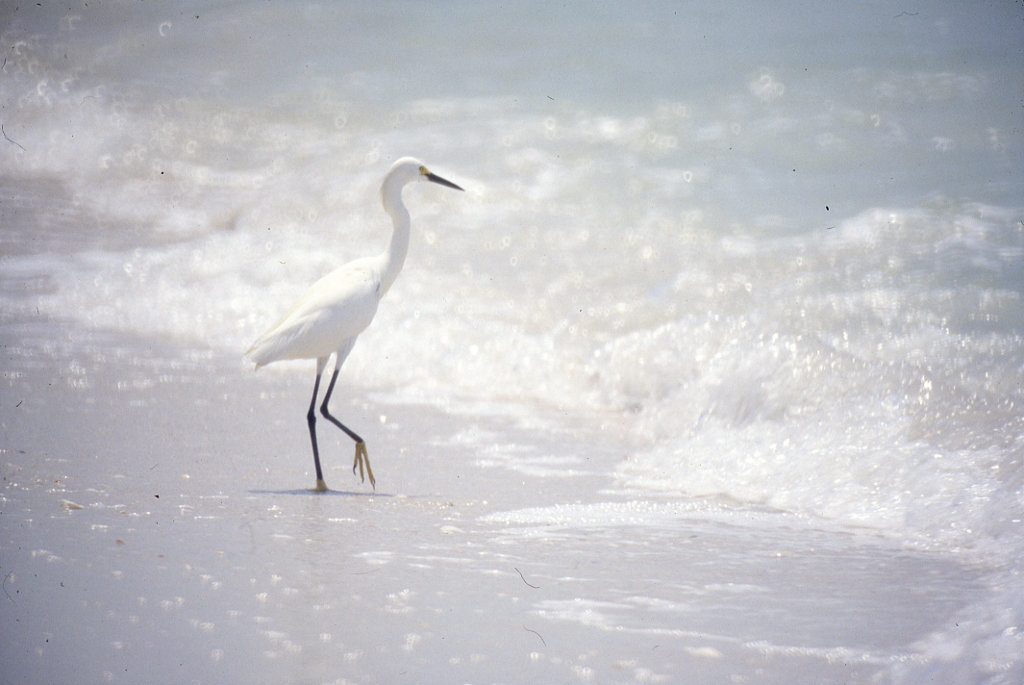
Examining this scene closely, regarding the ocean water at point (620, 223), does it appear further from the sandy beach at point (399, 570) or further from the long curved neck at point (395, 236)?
the long curved neck at point (395, 236)

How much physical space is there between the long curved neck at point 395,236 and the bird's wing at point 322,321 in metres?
0.21

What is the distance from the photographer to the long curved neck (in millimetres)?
4203

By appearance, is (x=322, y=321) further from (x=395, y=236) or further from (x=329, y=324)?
(x=395, y=236)

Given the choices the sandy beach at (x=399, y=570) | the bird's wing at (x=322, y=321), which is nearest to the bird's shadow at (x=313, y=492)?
the sandy beach at (x=399, y=570)

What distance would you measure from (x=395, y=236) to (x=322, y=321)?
0.63 meters

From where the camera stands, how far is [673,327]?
530cm

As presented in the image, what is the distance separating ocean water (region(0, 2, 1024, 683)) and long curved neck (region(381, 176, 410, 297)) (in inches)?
27.3

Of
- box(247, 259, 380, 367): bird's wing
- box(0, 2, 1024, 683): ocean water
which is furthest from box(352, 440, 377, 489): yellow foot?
box(0, 2, 1024, 683): ocean water

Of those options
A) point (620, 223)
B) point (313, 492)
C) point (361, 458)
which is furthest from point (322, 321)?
point (620, 223)

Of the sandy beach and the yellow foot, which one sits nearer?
the sandy beach

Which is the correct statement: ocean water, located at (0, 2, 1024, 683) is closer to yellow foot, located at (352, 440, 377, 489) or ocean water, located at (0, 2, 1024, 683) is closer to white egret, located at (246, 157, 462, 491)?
yellow foot, located at (352, 440, 377, 489)

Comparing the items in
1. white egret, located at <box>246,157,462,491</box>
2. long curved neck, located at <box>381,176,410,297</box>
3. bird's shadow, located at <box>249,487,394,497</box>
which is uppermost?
long curved neck, located at <box>381,176,410,297</box>

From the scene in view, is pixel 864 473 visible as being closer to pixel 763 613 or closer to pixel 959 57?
pixel 763 613

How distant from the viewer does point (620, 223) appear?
6.91 metres
